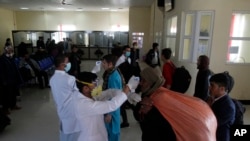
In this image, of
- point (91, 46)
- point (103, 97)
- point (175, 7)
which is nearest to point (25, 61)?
point (175, 7)

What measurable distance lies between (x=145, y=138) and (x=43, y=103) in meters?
4.57

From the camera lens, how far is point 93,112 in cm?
177

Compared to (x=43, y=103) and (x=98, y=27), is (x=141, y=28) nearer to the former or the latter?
(x=98, y=27)

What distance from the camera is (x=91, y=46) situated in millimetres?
14477

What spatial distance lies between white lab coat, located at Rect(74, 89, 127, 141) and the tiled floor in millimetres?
1704

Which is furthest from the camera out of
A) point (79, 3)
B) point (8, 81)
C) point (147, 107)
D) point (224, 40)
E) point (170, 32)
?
point (79, 3)

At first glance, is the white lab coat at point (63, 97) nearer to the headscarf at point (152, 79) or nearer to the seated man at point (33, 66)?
the headscarf at point (152, 79)

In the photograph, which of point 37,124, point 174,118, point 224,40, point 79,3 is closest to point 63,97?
point 174,118

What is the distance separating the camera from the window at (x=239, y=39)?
211 inches

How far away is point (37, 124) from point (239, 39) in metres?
5.22

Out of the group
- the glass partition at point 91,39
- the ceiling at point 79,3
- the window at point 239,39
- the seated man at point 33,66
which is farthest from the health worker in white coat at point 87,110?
the glass partition at point 91,39

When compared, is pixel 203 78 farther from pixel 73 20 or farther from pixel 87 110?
pixel 73 20

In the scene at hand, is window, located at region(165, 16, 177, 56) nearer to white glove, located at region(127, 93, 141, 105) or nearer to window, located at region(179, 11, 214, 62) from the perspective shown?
window, located at region(179, 11, 214, 62)

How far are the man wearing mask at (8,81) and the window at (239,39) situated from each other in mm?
5382
